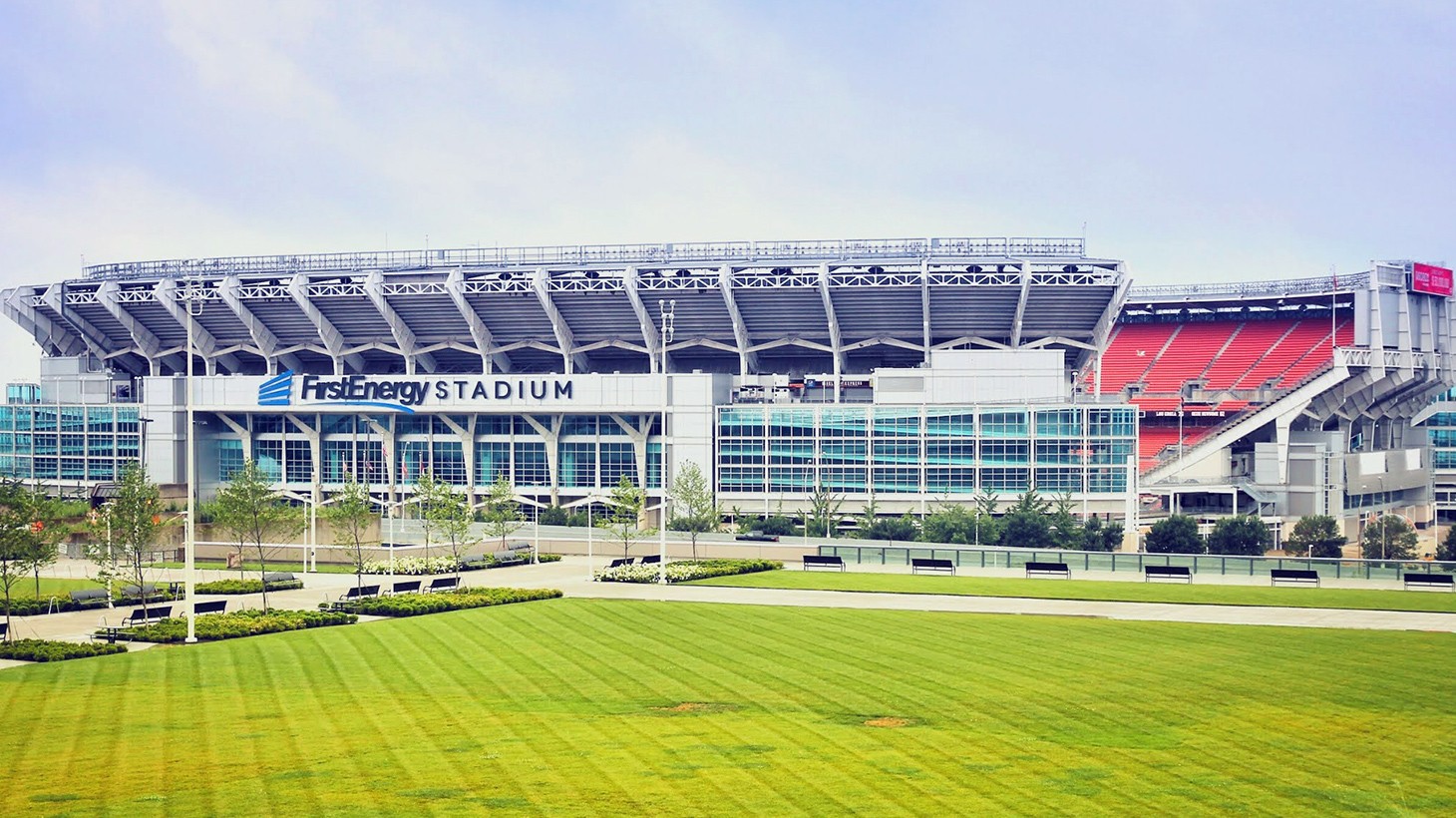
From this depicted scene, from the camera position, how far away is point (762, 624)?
1634 inches

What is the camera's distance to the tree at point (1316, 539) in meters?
77.3

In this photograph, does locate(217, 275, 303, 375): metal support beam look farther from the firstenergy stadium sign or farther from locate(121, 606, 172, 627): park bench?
locate(121, 606, 172, 627): park bench

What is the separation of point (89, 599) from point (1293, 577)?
149 feet

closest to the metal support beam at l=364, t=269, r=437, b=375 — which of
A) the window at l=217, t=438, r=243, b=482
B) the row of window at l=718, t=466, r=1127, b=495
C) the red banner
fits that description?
the window at l=217, t=438, r=243, b=482

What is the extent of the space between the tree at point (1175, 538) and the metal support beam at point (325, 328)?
62.4 meters

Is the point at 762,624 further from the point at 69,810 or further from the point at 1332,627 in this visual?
the point at 69,810

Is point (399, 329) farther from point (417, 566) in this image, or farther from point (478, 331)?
point (417, 566)

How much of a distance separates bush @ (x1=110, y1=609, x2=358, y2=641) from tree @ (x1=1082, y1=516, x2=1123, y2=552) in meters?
45.0

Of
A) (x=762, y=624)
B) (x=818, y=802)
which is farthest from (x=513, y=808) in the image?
(x=762, y=624)

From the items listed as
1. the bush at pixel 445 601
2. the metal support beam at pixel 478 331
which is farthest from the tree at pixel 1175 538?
the metal support beam at pixel 478 331

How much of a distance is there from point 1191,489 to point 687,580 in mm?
52897

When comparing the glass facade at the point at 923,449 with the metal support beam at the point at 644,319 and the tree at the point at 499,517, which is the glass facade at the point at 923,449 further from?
the tree at the point at 499,517

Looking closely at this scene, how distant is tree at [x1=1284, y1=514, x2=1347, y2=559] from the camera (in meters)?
77.3

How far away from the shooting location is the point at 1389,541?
83.1 meters
